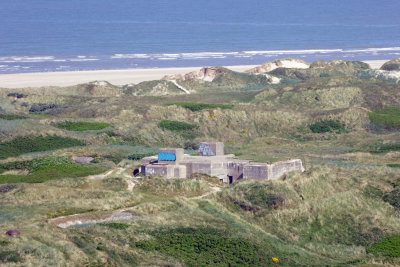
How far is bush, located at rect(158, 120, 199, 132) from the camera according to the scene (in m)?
71.4

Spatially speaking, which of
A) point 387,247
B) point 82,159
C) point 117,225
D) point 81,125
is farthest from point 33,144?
point 387,247

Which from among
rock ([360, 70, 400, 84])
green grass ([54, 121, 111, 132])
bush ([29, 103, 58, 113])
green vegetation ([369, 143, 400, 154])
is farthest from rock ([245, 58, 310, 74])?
green vegetation ([369, 143, 400, 154])

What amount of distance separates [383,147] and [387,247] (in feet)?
81.1

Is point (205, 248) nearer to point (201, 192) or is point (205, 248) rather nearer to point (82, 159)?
point (201, 192)

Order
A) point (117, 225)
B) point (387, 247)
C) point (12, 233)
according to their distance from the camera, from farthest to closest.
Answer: point (387, 247) → point (117, 225) → point (12, 233)

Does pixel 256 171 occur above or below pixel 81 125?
below

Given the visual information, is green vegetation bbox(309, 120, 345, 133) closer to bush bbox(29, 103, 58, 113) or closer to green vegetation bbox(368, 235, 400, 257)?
green vegetation bbox(368, 235, 400, 257)

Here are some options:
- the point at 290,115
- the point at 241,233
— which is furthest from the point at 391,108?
the point at 241,233

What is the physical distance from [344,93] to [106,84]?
36216 millimetres

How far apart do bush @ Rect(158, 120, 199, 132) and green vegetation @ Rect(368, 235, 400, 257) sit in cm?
3522

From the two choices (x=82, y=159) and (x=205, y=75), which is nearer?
(x=82, y=159)

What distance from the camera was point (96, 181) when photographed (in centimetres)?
4759

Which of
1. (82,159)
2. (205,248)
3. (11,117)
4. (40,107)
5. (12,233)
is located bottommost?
(205,248)

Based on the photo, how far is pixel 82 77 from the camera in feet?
399
